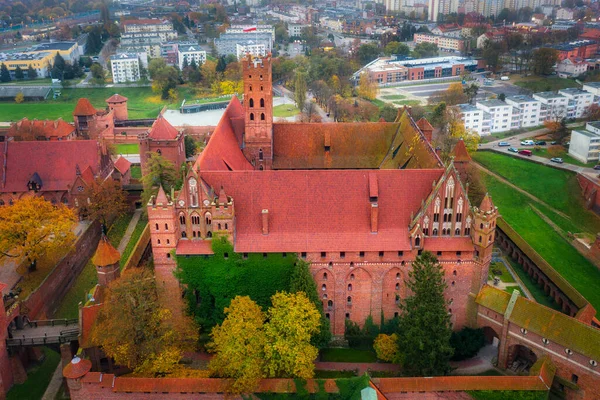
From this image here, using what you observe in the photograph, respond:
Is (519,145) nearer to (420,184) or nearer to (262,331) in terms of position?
(420,184)

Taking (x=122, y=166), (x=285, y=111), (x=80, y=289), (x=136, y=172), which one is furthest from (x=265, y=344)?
(x=285, y=111)

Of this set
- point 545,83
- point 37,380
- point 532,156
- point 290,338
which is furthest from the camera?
point 545,83

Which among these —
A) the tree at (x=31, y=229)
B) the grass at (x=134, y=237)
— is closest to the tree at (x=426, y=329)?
the grass at (x=134, y=237)

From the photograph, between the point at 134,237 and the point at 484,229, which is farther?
the point at 134,237

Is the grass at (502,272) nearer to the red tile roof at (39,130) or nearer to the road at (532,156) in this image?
the road at (532,156)

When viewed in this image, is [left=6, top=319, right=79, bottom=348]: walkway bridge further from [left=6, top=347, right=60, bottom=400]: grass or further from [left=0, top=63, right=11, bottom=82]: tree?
[left=0, top=63, right=11, bottom=82]: tree

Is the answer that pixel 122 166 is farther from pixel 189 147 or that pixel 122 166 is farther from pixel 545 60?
pixel 545 60
